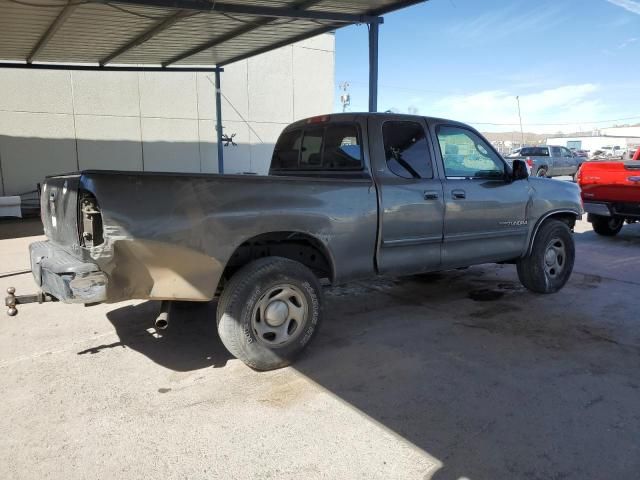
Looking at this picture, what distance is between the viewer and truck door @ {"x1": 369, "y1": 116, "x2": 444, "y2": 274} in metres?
4.34

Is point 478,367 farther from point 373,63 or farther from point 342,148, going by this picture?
point 373,63

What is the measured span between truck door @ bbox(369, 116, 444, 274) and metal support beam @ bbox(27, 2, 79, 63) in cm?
543

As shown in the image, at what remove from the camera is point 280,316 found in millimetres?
3822

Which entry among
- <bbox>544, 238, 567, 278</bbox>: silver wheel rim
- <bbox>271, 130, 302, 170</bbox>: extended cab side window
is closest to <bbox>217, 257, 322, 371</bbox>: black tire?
<bbox>271, 130, 302, 170</bbox>: extended cab side window

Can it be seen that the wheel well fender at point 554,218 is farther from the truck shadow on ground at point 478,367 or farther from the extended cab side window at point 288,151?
the extended cab side window at point 288,151

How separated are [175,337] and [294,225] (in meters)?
1.68

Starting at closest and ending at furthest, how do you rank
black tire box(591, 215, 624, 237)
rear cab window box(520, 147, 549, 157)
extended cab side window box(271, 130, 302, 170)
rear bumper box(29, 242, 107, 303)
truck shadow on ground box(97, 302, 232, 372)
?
rear bumper box(29, 242, 107, 303) → truck shadow on ground box(97, 302, 232, 372) → extended cab side window box(271, 130, 302, 170) → black tire box(591, 215, 624, 237) → rear cab window box(520, 147, 549, 157)

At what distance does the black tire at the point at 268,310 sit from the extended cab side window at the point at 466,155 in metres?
2.01

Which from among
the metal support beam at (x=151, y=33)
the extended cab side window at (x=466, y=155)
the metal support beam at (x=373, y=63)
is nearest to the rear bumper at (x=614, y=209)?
the metal support beam at (x=373, y=63)

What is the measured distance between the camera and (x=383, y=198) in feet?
14.0

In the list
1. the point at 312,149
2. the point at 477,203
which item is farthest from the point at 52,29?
the point at 477,203

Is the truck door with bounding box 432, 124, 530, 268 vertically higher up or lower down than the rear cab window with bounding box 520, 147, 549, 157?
lower down

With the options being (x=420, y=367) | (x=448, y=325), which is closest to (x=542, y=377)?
(x=420, y=367)

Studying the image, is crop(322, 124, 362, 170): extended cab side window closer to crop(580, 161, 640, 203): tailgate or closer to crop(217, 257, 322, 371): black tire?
crop(217, 257, 322, 371): black tire
